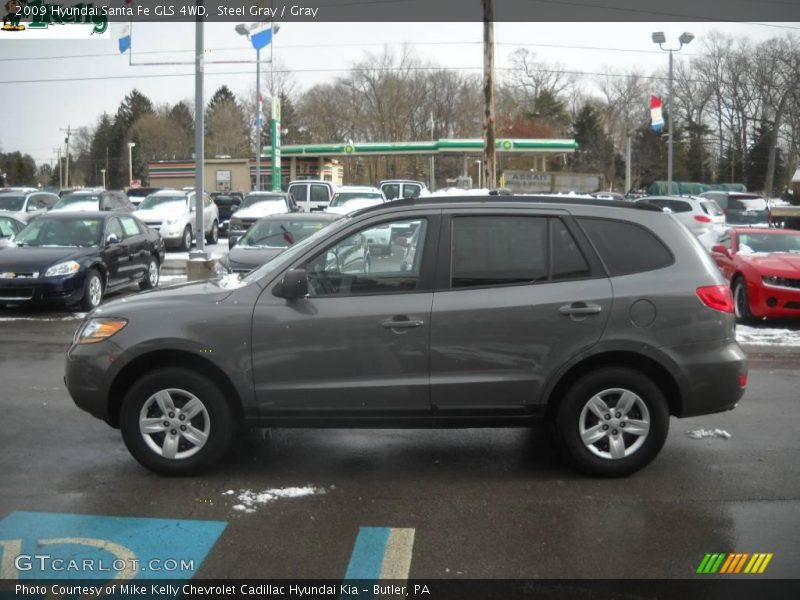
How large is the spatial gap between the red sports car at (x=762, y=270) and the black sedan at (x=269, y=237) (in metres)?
6.38

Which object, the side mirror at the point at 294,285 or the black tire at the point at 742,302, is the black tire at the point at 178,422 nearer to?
the side mirror at the point at 294,285

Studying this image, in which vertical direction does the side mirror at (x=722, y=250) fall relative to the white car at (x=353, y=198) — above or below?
below

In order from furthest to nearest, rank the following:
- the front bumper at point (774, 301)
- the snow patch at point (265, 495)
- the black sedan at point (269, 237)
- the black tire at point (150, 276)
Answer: the black tire at point (150, 276), the black sedan at point (269, 237), the front bumper at point (774, 301), the snow patch at point (265, 495)

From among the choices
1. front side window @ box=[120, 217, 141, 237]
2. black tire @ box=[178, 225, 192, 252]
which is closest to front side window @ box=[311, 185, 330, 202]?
black tire @ box=[178, 225, 192, 252]

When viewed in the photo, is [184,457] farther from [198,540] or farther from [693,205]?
[693,205]

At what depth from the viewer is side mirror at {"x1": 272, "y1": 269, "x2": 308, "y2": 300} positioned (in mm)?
5527

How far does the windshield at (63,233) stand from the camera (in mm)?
14227

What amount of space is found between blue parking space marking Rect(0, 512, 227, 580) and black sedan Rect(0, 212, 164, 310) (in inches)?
344

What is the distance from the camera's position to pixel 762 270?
1286 cm

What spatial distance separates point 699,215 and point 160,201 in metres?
16.6

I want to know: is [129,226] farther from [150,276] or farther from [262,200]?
[262,200]

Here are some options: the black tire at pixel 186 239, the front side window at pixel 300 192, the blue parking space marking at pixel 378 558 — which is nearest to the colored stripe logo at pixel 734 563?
the blue parking space marking at pixel 378 558

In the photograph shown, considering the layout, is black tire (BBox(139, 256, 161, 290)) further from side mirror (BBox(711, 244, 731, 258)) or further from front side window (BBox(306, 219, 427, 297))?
front side window (BBox(306, 219, 427, 297))

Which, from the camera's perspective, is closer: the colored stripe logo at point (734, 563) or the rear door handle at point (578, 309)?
the colored stripe logo at point (734, 563)
